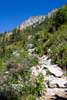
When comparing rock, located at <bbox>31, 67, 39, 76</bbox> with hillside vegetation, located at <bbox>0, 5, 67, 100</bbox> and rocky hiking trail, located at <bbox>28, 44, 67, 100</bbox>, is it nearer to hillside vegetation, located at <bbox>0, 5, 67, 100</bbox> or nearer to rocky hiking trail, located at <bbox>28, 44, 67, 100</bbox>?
rocky hiking trail, located at <bbox>28, 44, 67, 100</bbox>

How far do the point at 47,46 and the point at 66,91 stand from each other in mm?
8286

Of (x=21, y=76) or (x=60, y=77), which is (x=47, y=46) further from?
(x=21, y=76)

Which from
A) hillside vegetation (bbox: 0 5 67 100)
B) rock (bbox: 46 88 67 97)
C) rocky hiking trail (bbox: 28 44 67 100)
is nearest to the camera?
hillside vegetation (bbox: 0 5 67 100)

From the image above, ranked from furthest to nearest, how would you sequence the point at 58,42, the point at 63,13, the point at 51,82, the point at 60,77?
the point at 63,13
the point at 58,42
the point at 60,77
the point at 51,82

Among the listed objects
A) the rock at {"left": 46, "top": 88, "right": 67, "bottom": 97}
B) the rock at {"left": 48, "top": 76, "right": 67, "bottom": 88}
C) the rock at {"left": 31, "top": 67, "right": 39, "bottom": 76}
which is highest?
the rock at {"left": 31, "top": 67, "right": 39, "bottom": 76}

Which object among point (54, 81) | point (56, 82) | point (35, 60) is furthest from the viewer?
point (35, 60)

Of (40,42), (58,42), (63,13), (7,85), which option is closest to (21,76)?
(7,85)

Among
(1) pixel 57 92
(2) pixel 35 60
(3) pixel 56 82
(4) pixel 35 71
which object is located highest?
(2) pixel 35 60

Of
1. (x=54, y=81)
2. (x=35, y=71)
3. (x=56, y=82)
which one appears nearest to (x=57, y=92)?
(x=56, y=82)

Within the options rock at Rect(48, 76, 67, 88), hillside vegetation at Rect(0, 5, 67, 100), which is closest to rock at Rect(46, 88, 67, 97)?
rock at Rect(48, 76, 67, 88)

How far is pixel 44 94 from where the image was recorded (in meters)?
11.7

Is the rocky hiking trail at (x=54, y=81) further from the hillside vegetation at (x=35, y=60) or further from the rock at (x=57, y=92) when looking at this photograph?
the hillside vegetation at (x=35, y=60)

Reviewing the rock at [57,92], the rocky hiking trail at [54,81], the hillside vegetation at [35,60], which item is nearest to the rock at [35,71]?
the rocky hiking trail at [54,81]

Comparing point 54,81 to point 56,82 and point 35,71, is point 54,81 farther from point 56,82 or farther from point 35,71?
point 35,71
